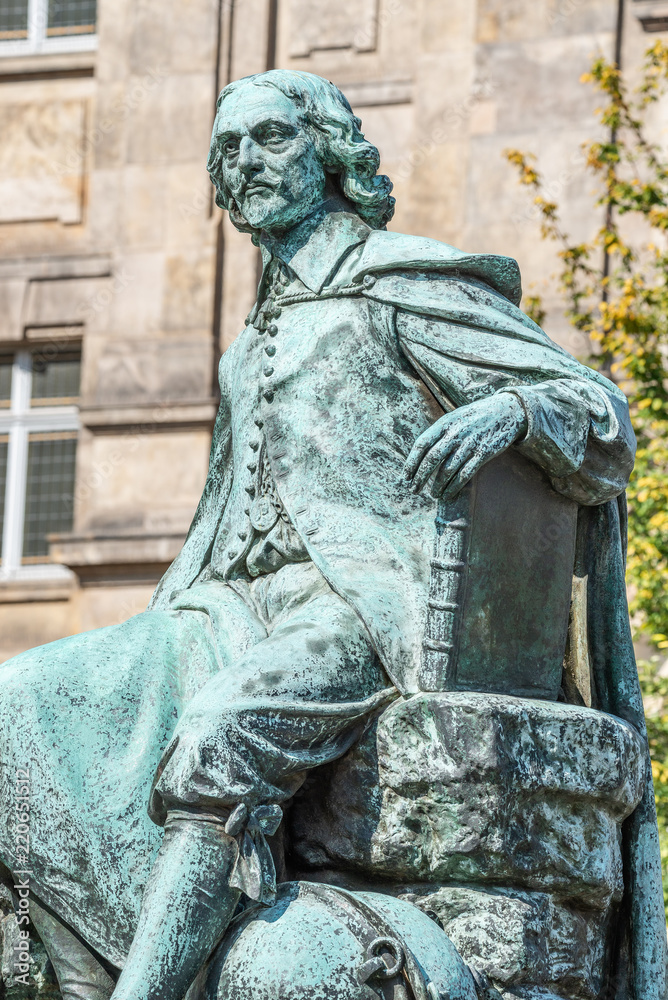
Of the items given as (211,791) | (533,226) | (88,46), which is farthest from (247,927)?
(88,46)

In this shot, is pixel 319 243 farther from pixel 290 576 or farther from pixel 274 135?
pixel 290 576

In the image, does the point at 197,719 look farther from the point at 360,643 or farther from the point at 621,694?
the point at 621,694

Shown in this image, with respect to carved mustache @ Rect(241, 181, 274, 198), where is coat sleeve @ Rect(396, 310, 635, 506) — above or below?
below

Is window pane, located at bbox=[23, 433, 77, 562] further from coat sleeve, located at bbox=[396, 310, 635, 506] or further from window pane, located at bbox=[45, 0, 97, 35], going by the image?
coat sleeve, located at bbox=[396, 310, 635, 506]

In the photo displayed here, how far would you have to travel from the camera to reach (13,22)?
62.1 feet

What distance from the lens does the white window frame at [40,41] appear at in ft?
60.9

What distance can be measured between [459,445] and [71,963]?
1314mm

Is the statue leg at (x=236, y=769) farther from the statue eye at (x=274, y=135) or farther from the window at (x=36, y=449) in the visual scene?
the window at (x=36, y=449)

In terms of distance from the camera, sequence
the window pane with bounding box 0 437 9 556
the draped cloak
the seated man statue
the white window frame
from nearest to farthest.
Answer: the seated man statue < the draped cloak < the window pane with bounding box 0 437 9 556 < the white window frame

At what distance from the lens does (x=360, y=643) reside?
412 cm

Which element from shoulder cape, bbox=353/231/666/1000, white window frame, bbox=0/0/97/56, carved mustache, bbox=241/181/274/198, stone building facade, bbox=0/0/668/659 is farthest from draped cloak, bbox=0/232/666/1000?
white window frame, bbox=0/0/97/56

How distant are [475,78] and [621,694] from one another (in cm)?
1301

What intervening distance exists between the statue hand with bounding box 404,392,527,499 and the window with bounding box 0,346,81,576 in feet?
45.8

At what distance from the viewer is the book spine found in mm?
4078
